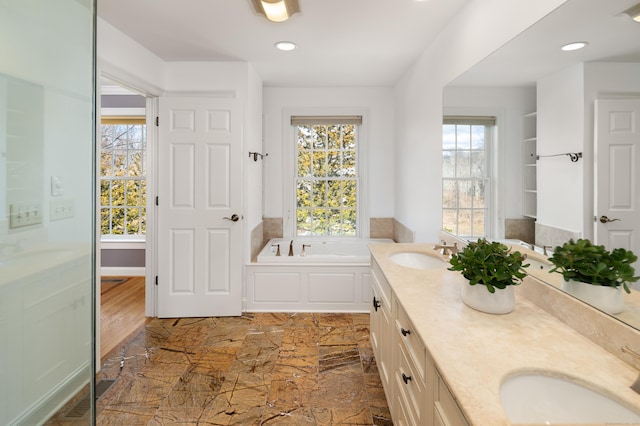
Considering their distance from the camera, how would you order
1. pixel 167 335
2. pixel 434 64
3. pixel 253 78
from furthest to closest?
1. pixel 253 78
2. pixel 167 335
3. pixel 434 64

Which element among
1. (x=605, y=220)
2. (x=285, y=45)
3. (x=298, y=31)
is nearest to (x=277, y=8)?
(x=298, y=31)

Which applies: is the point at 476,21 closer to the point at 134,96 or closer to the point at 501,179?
the point at 501,179

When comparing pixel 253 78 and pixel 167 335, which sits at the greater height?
pixel 253 78

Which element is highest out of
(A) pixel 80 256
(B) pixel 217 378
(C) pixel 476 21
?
(C) pixel 476 21

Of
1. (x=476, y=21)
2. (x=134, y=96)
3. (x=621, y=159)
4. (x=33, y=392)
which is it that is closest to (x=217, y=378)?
(x=33, y=392)

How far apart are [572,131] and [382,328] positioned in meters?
1.33

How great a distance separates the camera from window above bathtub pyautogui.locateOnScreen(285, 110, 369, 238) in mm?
4023

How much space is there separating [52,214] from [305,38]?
86.0 inches

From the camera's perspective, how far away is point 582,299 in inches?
43.1

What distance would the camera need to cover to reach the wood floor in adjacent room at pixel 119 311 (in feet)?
9.02

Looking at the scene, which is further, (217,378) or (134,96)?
(134,96)

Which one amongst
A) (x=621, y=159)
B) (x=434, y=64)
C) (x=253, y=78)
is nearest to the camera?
(x=621, y=159)

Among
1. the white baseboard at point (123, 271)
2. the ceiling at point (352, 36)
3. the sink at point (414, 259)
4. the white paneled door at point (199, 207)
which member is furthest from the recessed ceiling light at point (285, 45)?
the white baseboard at point (123, 271)

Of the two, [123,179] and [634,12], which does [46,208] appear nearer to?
[634,12]
